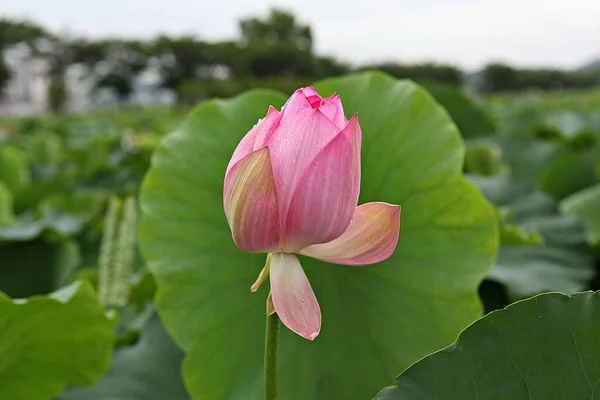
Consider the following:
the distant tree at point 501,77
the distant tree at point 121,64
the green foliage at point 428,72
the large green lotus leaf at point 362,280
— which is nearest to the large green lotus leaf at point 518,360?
the large green lotus leaf at point 362,280

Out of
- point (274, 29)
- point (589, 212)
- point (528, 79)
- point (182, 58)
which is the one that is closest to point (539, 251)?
point (589, 212)

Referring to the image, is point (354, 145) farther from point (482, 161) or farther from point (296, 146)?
point (482, 161)

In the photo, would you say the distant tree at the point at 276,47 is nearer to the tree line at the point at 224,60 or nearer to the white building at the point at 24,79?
the tree line at the point at 224,60

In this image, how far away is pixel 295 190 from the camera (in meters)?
0.33

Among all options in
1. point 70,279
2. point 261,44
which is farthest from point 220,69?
point 70,279

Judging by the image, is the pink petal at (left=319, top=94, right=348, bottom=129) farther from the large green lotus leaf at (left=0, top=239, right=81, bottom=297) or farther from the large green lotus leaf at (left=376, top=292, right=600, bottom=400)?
the large green lotus leaf at (left=0, top=239, right=81, bottom=297)

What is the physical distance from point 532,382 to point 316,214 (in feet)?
0.45

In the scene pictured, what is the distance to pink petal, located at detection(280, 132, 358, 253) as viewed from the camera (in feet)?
1.05

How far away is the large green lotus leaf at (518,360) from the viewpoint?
34cm

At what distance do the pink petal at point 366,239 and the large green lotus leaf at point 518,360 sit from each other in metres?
0.06

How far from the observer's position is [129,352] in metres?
0.67

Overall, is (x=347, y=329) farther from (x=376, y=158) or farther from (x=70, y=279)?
(x=70, y=279)

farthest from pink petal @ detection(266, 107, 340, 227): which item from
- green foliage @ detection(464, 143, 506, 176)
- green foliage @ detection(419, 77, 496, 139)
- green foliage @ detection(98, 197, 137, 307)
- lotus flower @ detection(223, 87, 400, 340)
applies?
green foliage @ detection(419, 77, 496, 139)

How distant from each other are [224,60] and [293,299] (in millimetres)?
30509
